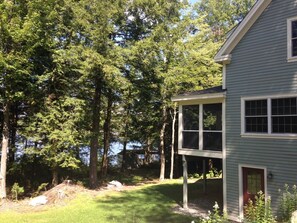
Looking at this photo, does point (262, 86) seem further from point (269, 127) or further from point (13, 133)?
point (13, 133)

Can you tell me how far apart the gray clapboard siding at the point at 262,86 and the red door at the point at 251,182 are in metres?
0.30

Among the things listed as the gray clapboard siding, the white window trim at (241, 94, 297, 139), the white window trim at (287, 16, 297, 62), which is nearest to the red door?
the gray clapboard siding

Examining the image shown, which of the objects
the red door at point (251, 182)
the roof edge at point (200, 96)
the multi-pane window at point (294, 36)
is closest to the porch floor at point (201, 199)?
the red door at point (251, 182)

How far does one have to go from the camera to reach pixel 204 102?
12.4 meters

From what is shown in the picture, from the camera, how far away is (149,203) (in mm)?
13859

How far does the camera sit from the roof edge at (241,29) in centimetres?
1043

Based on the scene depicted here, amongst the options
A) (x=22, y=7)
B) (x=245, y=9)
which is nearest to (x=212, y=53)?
(x=22, y=7)

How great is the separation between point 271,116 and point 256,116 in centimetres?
60

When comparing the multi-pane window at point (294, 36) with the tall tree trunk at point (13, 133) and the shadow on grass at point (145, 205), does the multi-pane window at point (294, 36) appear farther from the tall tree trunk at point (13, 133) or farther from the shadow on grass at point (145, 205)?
the tall tree trunk at point (13, 133)

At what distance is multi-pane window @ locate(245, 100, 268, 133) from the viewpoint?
10.4 m

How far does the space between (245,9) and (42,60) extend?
1088 inches

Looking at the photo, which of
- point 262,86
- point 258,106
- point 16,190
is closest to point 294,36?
point 262,86

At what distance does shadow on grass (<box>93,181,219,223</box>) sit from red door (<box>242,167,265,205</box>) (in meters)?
2.39

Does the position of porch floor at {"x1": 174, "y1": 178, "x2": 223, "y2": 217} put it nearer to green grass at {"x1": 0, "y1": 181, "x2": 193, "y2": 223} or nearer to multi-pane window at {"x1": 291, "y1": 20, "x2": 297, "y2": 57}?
green grass at {"x1": 0, "y1": 181, "x2": 193, "y2": 223}
